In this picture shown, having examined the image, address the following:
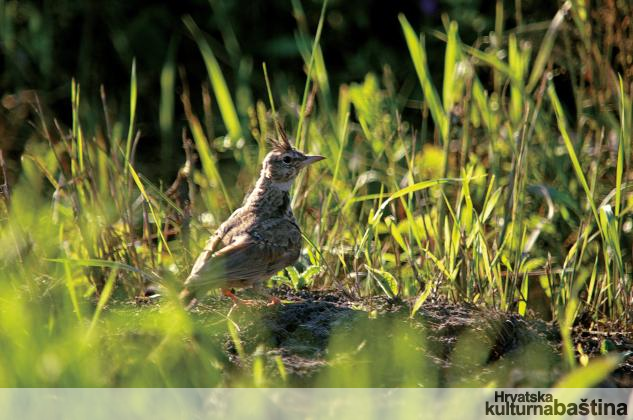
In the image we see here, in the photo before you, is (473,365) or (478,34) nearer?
(473,365)

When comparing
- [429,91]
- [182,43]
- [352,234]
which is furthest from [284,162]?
[182,43]

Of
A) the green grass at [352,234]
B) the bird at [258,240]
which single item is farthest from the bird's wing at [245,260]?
the green grass at [352,234]

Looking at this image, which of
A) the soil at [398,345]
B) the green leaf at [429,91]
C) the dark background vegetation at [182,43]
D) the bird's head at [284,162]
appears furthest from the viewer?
the dark background vegetation at [182,43]

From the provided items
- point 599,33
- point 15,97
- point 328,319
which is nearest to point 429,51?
point 599,33

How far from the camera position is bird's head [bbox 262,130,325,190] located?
166 inches

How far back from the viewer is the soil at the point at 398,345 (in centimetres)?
306

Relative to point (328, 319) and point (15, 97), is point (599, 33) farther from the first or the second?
point (15, 97)

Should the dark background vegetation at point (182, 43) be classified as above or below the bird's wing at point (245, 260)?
above

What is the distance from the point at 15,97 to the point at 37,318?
12.5 ft

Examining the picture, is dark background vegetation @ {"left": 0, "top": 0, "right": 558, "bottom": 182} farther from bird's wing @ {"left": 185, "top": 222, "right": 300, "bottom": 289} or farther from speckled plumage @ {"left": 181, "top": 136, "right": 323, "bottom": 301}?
bird's wing @ {"left": 185, "top": 222, "right": 300, "bottom": 289}

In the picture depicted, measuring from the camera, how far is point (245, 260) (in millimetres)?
3730

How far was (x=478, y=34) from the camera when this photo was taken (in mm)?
6848

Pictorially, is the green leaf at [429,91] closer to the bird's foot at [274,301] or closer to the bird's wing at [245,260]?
the bird's wing at [245,260]

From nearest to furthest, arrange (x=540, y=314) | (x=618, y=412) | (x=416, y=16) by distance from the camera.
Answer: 1. (x=618, y=412)
2. (x=540, y=314)
3. (x=416, y=16)
